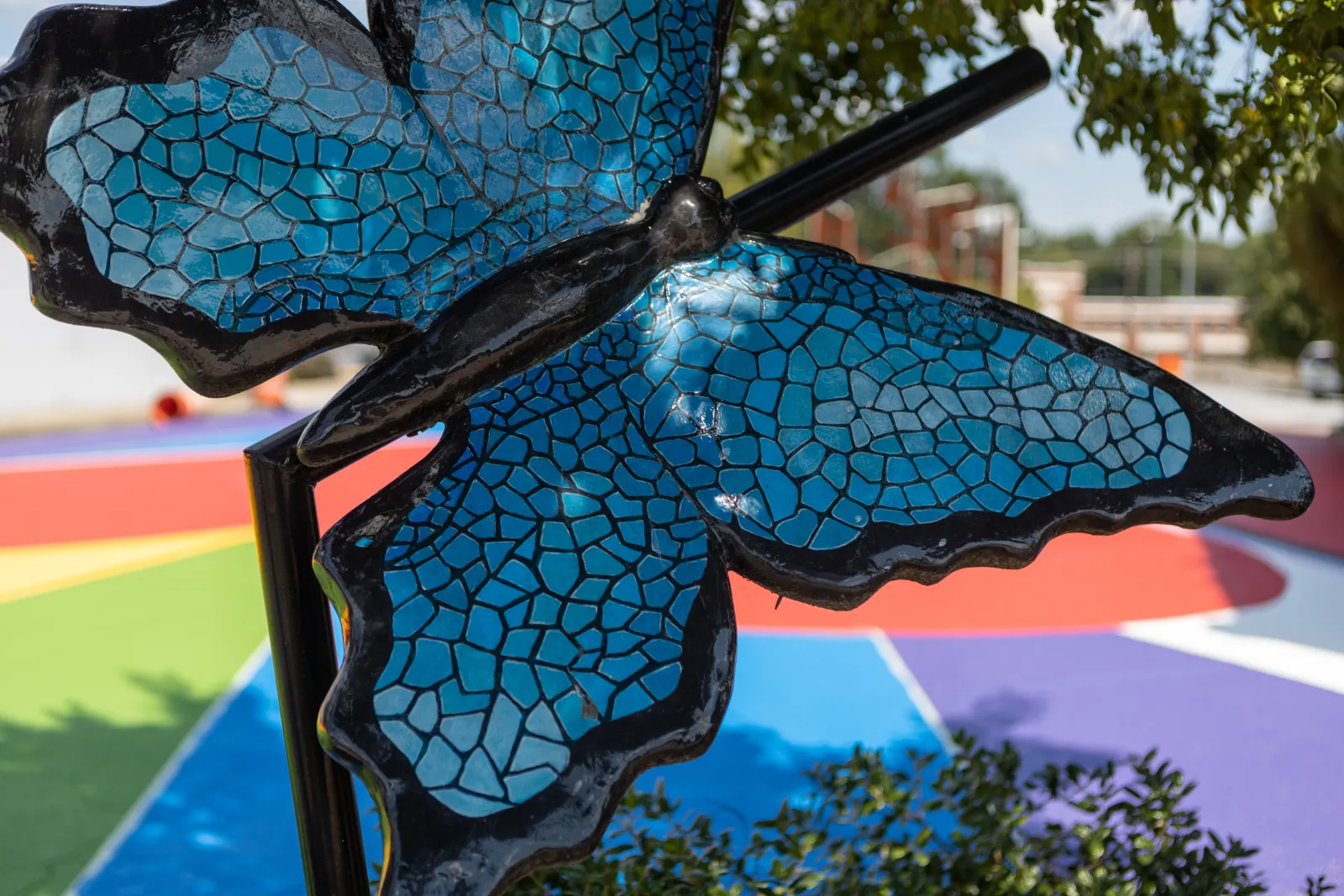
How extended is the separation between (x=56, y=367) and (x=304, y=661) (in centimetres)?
1982

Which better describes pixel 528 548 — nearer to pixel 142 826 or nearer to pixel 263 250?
pixel 263 250

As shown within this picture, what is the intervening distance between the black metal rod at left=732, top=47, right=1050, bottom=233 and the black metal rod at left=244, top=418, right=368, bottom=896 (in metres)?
0.82

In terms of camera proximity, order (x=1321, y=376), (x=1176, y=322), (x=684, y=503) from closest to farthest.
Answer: (x=684, y=503), (x=1321, y=376), (x=1176, y=322)

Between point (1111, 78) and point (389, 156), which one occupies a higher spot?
point (1111, 78)

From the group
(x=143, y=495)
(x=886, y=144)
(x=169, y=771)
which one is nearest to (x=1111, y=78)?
(x=886, y=144)

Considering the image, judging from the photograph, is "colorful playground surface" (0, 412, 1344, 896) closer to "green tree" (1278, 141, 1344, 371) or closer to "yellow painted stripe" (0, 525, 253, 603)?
"yellow painted stripe" (0, 525, 253, 603)

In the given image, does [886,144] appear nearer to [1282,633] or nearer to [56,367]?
[1282,633]

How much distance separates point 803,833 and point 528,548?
179 centimetres

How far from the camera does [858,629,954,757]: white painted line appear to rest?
182 inches

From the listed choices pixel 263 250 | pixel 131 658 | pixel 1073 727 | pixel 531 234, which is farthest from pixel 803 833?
pixel 131 658

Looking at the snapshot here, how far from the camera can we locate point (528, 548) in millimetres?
1207

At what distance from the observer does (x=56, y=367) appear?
61.2ft

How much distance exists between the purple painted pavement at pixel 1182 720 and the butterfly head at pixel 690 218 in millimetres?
2977

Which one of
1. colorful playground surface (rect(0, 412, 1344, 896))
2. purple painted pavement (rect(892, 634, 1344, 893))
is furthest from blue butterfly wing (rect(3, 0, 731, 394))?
purple painted pavement (rect(892, 634, 1344, 893))
